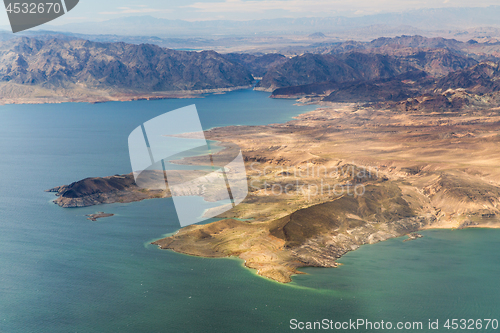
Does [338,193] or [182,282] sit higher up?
[182,282]

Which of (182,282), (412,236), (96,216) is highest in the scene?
(96,216)

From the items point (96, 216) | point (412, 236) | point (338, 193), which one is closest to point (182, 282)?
point (96, 216)

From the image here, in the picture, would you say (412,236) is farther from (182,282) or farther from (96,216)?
(96,216)

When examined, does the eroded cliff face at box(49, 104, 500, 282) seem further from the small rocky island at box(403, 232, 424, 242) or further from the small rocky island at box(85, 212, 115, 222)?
the small rocky island at box(85, 212, 115, 222)

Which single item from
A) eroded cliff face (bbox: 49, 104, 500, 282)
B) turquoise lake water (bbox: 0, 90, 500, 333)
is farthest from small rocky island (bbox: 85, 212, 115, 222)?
eroded cliff face (bbox: 49, 104, 500, 282)

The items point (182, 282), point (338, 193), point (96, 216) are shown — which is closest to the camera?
point (182, 282)

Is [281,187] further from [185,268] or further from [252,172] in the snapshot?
[185,268]

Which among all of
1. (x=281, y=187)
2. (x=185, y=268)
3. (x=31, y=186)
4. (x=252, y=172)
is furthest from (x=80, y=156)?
(x=185, y=268)

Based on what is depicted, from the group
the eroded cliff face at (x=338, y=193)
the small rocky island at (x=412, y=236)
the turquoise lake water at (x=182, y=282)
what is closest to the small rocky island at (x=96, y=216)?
the turquoise lake water at (x=182, y=282)

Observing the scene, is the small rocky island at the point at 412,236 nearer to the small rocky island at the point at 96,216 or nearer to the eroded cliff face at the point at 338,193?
the eroded cliff face at the point at 338,193
